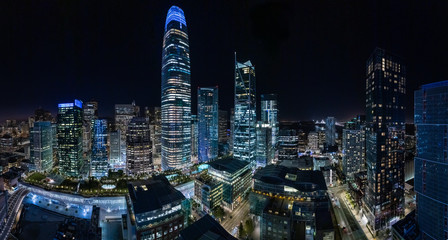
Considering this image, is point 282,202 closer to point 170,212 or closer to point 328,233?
point 328,233

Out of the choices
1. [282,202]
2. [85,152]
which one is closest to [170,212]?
[282,202]

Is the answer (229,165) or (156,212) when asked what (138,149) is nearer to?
(229,165)

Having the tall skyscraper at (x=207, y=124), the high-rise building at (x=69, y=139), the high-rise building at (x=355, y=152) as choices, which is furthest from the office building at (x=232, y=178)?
the high-rise building at (x=69, y=139)

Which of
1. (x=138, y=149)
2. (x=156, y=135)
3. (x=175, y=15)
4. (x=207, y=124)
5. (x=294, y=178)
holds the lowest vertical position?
(x=294, y=178)

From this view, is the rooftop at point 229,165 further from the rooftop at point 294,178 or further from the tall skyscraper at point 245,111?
the tall skyscraper at point 245,111

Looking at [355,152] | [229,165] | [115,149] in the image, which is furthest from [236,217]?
[115,149]

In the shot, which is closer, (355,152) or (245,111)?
(355,152)

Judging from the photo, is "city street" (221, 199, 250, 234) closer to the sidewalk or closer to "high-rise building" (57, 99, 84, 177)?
the sidewalk
